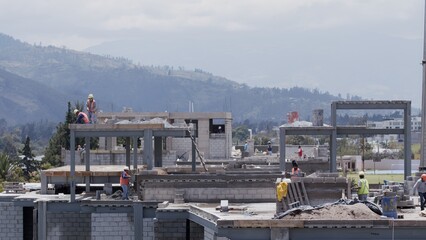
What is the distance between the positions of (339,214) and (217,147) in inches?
2553

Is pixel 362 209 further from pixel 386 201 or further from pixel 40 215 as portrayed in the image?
pixel 40 215

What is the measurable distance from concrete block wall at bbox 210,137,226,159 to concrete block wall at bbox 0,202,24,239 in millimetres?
45075

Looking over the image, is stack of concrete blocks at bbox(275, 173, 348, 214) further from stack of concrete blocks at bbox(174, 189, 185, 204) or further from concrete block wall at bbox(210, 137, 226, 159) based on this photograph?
concrete block wall at bbox(210, 137, 226, 159)

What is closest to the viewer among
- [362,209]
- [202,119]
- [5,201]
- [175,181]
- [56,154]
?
[362,209]

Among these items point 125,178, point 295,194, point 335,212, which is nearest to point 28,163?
point 125,178

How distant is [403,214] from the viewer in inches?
1387

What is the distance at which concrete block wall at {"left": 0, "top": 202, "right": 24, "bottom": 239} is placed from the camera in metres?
52.6

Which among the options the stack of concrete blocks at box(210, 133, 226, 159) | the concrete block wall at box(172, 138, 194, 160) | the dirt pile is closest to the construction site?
the dirt pile

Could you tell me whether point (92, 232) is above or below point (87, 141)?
below

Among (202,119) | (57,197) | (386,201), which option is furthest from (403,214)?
(202,119)

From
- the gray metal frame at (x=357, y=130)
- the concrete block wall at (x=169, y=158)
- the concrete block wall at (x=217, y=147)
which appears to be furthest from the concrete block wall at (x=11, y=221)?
the concrete block wall at (x=217, y=147)

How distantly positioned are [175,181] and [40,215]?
253 inches

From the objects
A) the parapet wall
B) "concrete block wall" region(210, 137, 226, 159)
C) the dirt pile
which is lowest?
the dirt pile

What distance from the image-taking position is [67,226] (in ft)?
159
